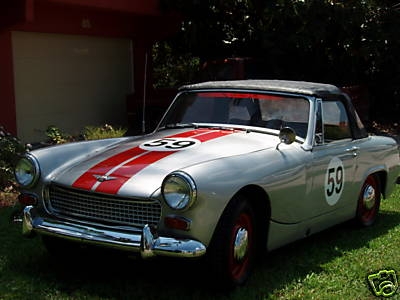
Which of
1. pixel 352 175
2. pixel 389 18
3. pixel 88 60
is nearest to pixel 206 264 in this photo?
pixel 352 175

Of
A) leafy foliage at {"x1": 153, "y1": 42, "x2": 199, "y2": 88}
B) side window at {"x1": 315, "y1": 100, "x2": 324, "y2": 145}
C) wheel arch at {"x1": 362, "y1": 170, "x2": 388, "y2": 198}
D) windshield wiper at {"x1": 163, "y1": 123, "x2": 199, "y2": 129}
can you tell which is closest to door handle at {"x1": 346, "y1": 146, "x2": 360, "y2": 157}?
side window at {"x1": 315, "y1": 100, "x2": 324, "y2": 145}

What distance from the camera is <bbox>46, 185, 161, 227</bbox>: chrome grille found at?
4113mm

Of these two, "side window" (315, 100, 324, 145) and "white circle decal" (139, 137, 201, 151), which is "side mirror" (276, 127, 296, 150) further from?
"white circle decal" (139, 137, 201, 151)

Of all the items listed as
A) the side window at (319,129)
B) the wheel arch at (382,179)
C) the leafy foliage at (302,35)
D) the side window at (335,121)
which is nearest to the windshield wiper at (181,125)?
the side window at (319,129)

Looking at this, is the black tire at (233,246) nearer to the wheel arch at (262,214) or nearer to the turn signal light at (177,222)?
the wheel arch at (262,214)

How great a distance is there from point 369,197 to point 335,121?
978 millimetres

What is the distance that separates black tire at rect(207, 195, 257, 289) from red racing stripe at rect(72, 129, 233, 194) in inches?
27.6

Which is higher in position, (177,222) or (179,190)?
(179,190)

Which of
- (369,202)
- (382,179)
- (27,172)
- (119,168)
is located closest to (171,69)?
(382,179)

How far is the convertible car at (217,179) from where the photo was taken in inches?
159

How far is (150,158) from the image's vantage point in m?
4.56

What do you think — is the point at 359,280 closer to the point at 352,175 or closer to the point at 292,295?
the point at 292,295

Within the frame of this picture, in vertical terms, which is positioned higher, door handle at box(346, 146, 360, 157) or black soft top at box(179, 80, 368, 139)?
black soft top at box(179, 80, 368, 139)

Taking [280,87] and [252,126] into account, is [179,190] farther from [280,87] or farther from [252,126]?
[280,87]
